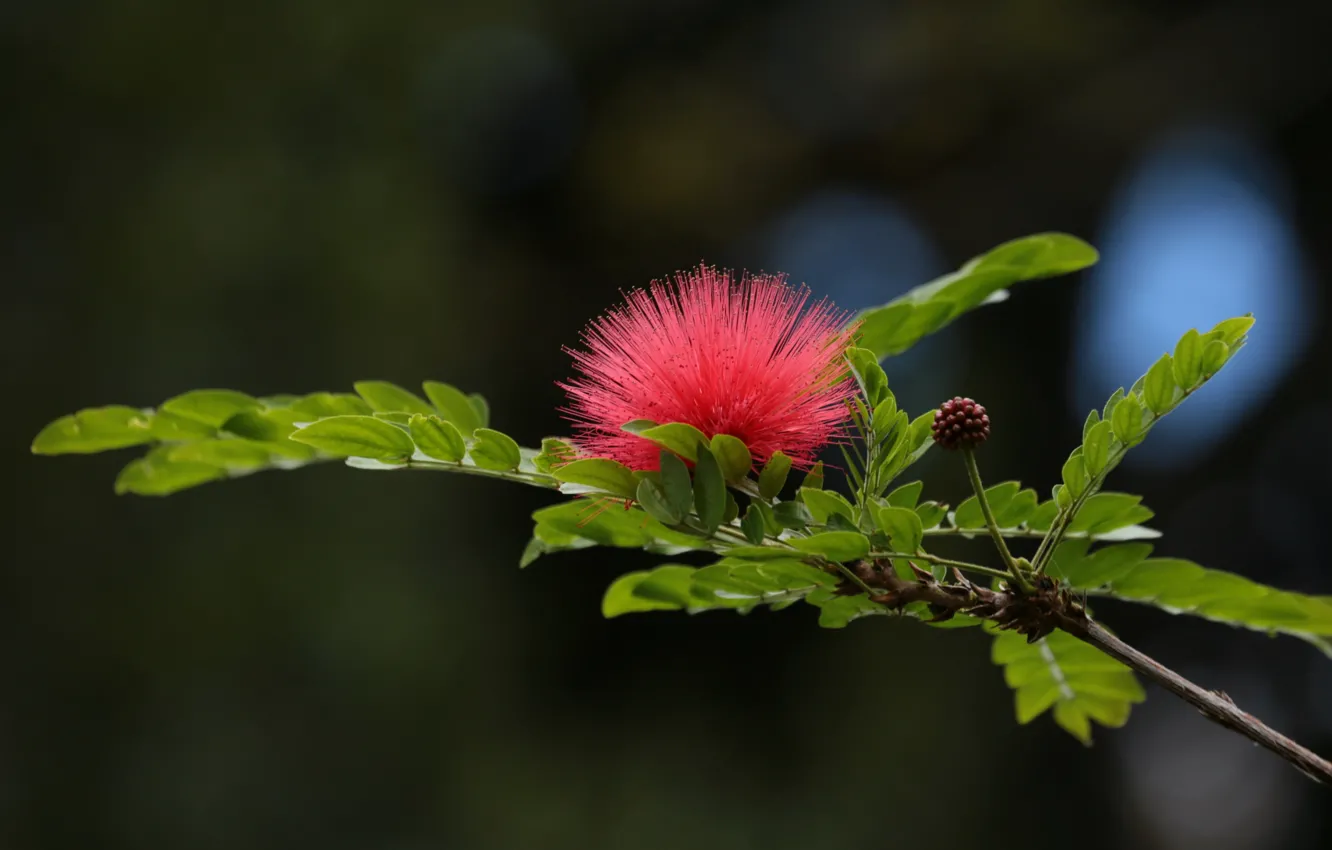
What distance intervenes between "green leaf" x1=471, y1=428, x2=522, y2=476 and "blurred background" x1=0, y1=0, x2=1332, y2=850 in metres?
4.43

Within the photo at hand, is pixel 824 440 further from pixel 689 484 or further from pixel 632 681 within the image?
pixel 632 681

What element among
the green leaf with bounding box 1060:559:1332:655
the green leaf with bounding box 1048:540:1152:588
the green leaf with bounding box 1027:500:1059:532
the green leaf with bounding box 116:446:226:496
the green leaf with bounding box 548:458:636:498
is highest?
the green leaf with bounding box 116:446:226:496

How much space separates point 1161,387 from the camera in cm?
101

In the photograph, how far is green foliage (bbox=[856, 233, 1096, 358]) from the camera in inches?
53.8

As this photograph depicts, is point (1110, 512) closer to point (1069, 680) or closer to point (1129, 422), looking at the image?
point (1129, 422)

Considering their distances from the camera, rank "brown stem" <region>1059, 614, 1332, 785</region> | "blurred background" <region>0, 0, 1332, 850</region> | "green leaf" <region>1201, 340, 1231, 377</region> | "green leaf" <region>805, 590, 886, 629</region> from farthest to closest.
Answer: "blurred background" <region>0, 0, 1332, 850</region> → "green leaf" <region>805, 590, 886, 629</region> → "green leaf" <region>1201, 340, 1231, 377</region> → "brown stem" <region>1059, 614, 1332, 785</region>

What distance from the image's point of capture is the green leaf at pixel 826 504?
998 mm

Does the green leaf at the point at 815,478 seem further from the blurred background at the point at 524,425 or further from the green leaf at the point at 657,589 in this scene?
the blurred background at the point at 524,425

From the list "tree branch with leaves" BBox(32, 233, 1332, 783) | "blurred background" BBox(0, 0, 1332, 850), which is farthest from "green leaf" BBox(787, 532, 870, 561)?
"blurred background" BBox(0, 0, 1332, 850)

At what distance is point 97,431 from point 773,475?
93cm

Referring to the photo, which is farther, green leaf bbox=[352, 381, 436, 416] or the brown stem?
green leaf bbox=[352, 381, 436, 416]

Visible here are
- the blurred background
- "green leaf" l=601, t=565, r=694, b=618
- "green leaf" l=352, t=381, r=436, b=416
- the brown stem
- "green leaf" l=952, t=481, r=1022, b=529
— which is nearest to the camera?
the brown stem

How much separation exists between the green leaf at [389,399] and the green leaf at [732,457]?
0.52 meters

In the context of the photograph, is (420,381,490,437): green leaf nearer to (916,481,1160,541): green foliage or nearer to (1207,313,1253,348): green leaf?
(916,481,1160,541): green foliage
